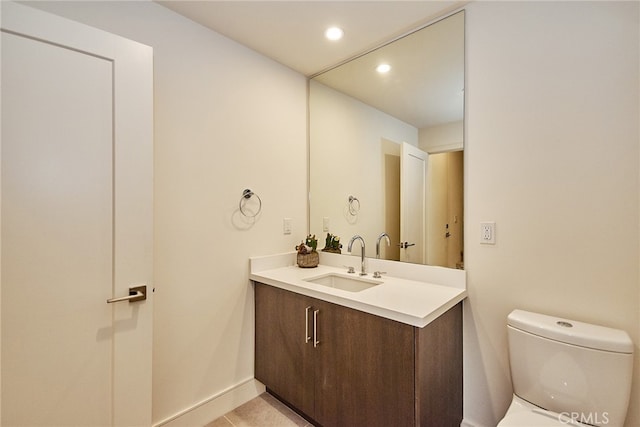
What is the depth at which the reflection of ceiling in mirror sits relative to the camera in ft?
5.48

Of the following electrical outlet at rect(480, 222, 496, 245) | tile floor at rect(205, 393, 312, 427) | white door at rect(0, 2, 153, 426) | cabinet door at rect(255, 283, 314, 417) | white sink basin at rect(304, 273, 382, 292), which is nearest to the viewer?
white door at rect(0, 2, 153, 426)

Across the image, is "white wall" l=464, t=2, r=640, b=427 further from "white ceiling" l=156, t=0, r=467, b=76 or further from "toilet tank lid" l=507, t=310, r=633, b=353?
"white ceiling" l=156, t=0, r=467, b=76

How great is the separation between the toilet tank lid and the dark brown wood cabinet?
0.32 meters

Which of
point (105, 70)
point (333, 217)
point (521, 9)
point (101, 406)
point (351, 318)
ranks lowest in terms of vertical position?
point (101, 406)

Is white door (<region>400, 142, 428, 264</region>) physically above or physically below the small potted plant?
above

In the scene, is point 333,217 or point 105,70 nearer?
point 105,70

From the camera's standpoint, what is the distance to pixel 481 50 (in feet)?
5.15

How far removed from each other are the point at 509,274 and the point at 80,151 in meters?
2.10

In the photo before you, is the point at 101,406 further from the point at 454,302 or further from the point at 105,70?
the point at 454,302

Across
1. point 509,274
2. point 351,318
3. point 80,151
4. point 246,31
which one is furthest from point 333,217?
point 80,151

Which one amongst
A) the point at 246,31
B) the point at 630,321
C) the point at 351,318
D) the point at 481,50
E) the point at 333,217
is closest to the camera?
the point at 630,321

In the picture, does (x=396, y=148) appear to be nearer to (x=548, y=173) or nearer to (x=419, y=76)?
(x=419, y=76)

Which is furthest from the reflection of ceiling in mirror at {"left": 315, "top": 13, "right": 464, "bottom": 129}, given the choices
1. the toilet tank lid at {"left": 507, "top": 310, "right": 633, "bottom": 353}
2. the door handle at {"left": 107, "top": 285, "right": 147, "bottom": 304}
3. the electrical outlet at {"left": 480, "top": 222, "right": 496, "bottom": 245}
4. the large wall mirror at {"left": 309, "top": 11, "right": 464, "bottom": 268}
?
the door handle at {"left": 107, "top": 285, "right": 147, "bottom": 304}

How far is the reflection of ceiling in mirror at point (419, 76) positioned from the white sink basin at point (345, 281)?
1.06 metres
